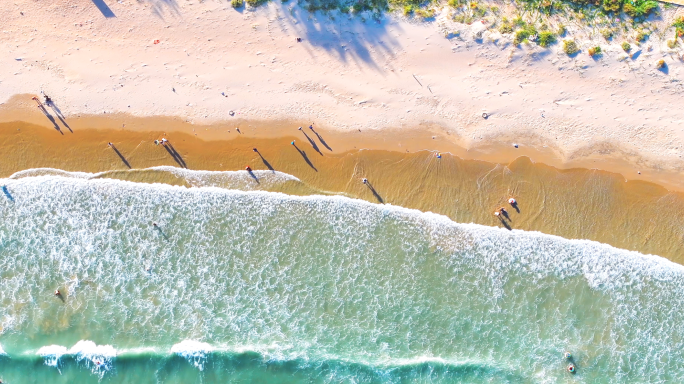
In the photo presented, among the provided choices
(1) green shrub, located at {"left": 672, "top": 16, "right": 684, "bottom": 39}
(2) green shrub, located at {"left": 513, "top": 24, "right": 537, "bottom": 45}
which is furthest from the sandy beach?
(1) green shrub, located at {"left": 672, "top": 16, "right": 684, "bottom": 39}

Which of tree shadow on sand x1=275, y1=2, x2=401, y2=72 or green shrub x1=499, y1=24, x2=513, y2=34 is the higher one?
tree shadow on sand x1=275, y1=2, x2=401, y2=72

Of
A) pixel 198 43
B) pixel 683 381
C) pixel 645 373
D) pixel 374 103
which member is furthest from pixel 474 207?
pixel 198 43

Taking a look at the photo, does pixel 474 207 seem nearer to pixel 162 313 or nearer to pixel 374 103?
pixel 374 103

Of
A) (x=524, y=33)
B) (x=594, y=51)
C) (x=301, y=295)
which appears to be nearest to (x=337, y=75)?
(x=524, y=33)

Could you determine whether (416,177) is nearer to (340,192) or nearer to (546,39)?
(340,192)

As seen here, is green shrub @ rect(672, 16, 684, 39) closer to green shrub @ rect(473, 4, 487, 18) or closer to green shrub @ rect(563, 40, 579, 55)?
green shrub @ rect(563, 40, 579, 55)

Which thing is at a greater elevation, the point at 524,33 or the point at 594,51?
the point at 524,33
